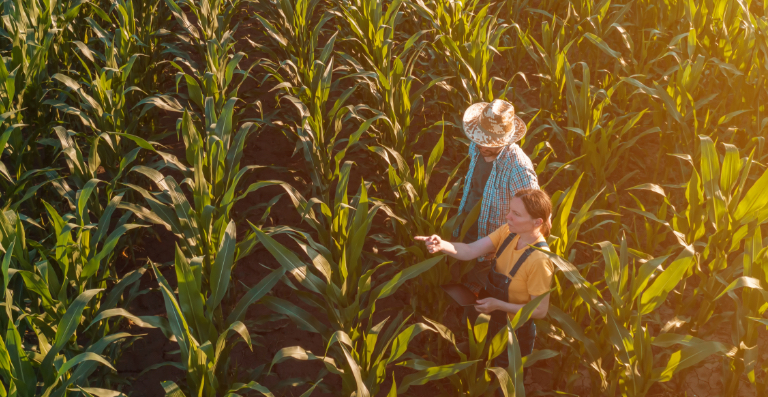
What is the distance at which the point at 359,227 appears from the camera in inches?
99.5

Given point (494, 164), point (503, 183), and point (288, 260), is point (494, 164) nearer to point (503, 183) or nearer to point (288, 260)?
point (503, 183)

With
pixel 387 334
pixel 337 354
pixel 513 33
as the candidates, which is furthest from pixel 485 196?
pixel 513 33

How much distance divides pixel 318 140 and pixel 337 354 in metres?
1.50

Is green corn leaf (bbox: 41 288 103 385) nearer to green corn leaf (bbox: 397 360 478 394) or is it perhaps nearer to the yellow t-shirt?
green corn leaf (bbox: 397 360 478 394)

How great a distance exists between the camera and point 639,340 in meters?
2.11

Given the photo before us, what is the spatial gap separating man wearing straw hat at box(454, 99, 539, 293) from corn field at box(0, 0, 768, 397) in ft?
0.59

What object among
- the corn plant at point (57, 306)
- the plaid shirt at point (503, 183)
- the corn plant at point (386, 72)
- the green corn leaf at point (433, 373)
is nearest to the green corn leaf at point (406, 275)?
the green corn leaf at point (433, 373)

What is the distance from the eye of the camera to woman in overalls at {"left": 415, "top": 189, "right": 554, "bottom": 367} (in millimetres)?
2250

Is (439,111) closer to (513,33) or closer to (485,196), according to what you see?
(513,33)

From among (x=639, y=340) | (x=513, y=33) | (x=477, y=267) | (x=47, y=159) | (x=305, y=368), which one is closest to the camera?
(x=639, y=340)

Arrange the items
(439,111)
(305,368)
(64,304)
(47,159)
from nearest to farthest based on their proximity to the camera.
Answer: (64,304), (305,368), (47,159), (439,111)

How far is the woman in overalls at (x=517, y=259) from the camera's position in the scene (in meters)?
2.25

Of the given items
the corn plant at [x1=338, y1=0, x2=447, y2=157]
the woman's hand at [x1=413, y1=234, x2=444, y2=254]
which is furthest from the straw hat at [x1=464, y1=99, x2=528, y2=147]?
the corn plant at [x1=338, y1=0, x2=447, y2=157]

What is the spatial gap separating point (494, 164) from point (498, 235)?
1.12 ft
